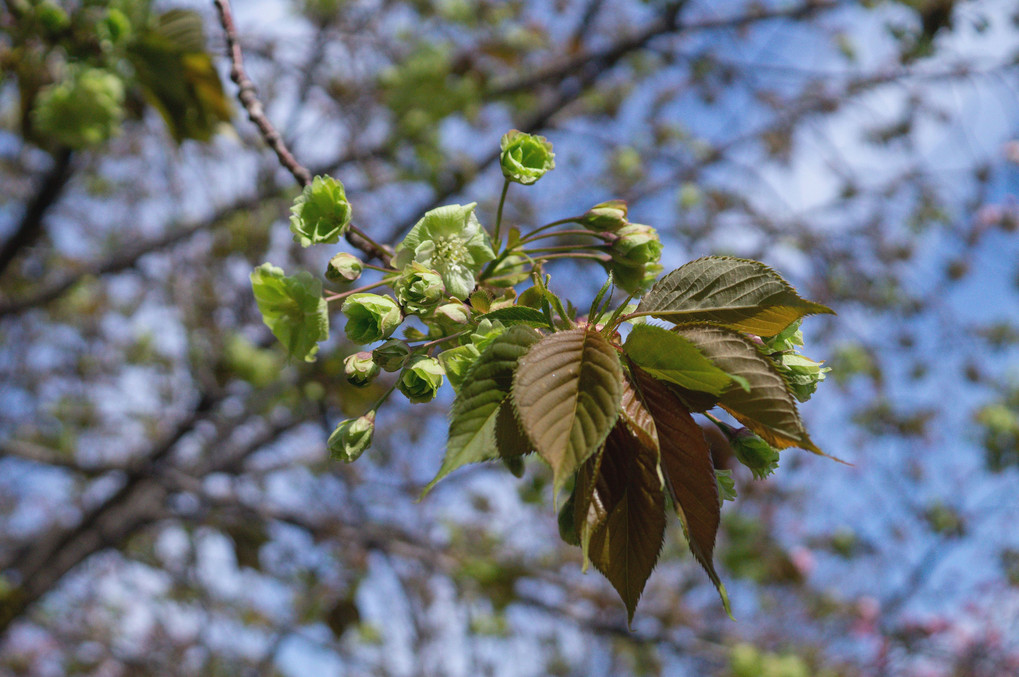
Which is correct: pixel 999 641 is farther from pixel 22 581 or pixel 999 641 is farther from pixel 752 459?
pixel 22 581

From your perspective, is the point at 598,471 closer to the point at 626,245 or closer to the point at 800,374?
the point at 800,374

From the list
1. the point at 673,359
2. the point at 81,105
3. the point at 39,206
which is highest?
the point at 673,359

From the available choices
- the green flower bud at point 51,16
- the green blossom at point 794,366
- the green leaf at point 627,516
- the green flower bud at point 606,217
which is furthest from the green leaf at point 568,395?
the green flower bud at point 51,16

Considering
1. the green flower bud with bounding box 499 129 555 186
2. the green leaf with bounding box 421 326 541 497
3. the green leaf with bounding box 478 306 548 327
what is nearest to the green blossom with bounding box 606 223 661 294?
the green flower bud with bounding box 499 129 555 186

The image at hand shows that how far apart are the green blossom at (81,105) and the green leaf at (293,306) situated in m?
1.76

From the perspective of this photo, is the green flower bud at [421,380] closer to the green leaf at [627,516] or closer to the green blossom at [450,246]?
the green blossom at [450,246]

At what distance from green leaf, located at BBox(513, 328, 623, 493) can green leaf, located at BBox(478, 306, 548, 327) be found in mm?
108

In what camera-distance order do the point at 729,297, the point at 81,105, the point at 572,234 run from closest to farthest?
the point at 729,297 < the point at 572,234 < the point at 81,105

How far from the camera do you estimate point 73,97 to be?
236cm

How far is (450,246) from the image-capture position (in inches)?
44.3

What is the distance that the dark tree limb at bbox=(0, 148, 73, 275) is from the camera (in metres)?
3.23

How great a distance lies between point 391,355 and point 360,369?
0.07m

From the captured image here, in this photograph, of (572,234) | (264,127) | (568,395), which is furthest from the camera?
(264,127)

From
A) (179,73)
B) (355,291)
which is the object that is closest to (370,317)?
(355,291)
